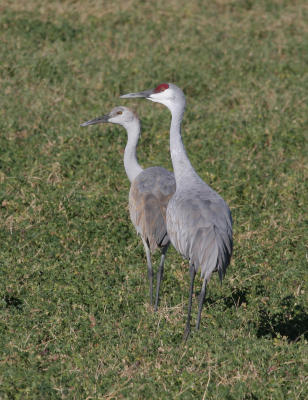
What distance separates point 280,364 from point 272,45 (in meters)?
9.16

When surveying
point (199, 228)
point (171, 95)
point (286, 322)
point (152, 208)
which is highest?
point (171, 95)

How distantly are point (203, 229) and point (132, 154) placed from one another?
2242 mm

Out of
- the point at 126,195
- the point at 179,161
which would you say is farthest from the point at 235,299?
the point at 126,195

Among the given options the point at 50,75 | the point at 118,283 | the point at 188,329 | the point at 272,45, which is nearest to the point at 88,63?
the point at 50,75

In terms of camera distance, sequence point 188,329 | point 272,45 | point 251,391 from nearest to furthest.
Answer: point 251,391, point 188,329, point 272,45

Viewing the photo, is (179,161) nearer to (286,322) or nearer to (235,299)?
(235,299)

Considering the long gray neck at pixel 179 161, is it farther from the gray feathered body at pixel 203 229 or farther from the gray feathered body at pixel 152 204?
the gray feathered body at pixel 152 204

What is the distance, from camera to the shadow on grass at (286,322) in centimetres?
564

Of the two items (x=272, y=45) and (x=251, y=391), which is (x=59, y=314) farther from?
(x=272, y=45)

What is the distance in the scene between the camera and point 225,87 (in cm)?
1145

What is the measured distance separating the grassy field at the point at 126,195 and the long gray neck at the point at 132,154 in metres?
0.62

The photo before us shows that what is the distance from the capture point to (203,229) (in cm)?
546

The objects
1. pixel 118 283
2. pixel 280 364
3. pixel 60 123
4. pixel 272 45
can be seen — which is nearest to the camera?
pixel 280 364

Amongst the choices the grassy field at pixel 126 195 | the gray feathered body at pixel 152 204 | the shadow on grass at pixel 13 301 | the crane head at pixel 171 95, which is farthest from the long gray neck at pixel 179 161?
the shadow on grass at pixel 13 301
